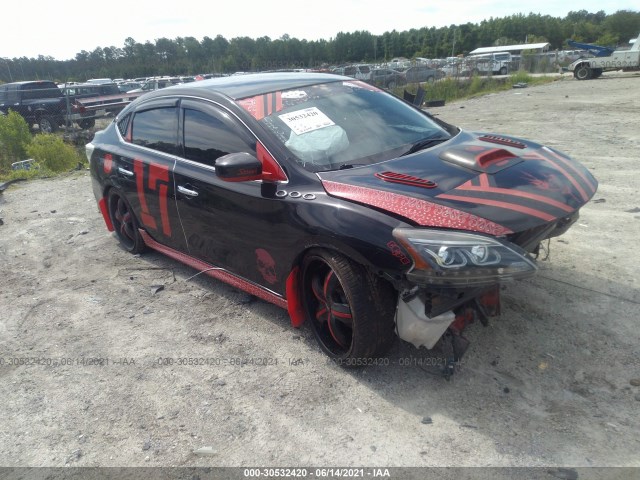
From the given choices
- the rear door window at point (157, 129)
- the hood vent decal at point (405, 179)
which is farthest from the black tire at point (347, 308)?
the rear door window at point (157, 129)

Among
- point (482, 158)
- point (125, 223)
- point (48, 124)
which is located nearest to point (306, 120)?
point (482, 158)

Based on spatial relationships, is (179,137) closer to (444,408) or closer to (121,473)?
(121,473)

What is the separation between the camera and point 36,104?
1738 centimetres

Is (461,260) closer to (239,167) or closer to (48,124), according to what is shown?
(239,167)

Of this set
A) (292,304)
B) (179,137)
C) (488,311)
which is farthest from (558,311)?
(179,137)

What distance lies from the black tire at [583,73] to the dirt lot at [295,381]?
23668 millimetres

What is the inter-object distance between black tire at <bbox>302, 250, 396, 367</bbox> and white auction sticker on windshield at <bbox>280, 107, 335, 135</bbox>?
2.95 ft

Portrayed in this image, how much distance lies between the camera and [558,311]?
11.2ft

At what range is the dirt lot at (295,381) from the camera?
2.48 meters

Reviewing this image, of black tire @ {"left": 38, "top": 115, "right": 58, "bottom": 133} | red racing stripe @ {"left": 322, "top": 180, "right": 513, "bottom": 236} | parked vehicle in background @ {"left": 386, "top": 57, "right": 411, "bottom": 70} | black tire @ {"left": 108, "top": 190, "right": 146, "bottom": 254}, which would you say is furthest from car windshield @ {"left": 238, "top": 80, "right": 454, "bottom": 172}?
parked vehicle in background @ {"left": 386, "top": 57, "right": 411, "bottom": 70}

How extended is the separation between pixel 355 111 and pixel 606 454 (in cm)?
260

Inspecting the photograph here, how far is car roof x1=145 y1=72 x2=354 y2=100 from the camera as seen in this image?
3.71m

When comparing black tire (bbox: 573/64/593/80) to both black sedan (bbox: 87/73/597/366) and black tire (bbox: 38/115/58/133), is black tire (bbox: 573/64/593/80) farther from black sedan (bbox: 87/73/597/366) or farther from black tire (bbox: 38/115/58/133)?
black sedan (bbox: 87/73/597/366)

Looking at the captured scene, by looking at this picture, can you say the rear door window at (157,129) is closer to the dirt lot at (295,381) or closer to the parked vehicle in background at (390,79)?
the dirt lot at (295,381)
